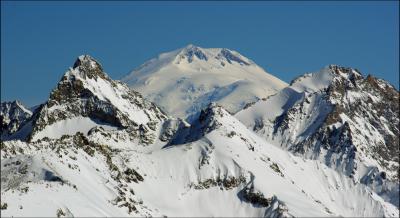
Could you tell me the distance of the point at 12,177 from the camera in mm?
186375

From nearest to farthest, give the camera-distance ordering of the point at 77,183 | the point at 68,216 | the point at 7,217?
1. the point at 7,217
2. the point at 68,216
3. the point at 77,183

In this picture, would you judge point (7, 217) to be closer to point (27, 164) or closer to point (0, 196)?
point (0, 196)

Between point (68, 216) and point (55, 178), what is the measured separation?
779 inches

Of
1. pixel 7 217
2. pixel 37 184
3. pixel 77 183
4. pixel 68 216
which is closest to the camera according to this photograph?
pixel 7 217

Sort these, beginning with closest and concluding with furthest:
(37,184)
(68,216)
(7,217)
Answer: (7,217) < (68,216) < (37,184)

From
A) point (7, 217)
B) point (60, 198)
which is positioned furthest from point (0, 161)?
point (7, 217)

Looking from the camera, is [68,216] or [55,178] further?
[55,178]

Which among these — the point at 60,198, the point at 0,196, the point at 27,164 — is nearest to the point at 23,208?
the point at 0,196

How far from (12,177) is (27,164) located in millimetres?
8949

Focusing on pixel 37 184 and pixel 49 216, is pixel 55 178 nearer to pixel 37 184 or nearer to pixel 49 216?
pixel 37 184

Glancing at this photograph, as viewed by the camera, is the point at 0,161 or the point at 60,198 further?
the point at 0,161

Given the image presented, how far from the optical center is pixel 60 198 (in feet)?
598

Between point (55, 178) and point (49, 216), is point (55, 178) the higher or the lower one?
the higher one

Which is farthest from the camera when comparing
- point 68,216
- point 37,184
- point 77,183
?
point 77,183
